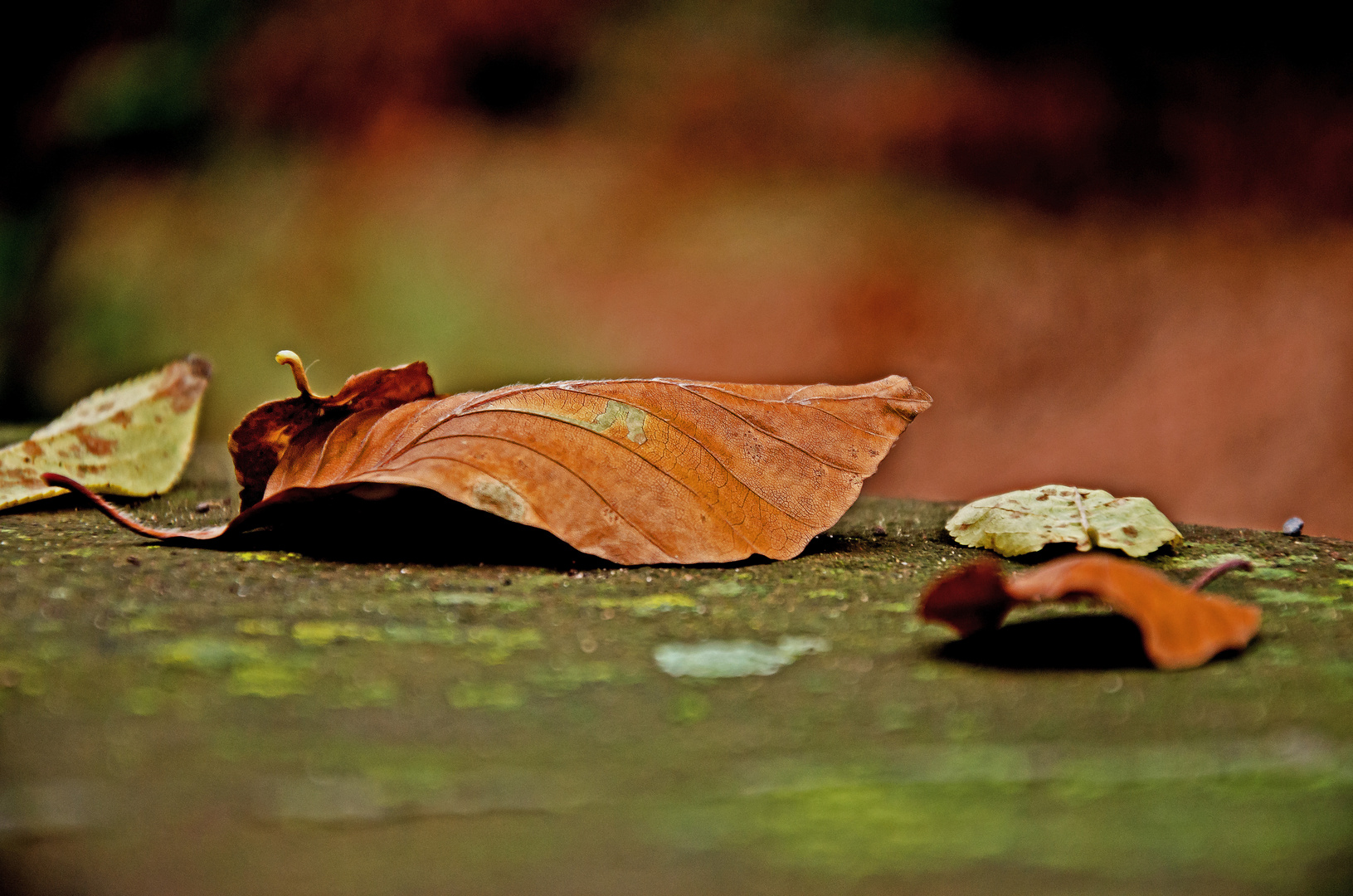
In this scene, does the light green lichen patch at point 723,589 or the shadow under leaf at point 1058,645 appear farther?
the light green lichen patch at point 723,589

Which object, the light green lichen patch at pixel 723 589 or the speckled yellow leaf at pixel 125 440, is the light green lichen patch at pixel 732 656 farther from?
the speckled yellow leaf at pixel 125 440

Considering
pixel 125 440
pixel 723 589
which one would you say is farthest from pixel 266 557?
pixel 125 440

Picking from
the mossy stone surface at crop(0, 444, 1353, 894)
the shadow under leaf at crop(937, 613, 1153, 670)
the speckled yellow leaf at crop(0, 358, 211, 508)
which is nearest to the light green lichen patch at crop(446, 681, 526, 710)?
the mossy stone surface at crop(0, 444, 1353, 894)

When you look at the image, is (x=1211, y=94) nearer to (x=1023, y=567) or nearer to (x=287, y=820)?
(x=1023, y=567)

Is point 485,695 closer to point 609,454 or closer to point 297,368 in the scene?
point 609,454

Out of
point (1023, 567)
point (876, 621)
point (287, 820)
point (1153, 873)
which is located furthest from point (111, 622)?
point (1023, 567)

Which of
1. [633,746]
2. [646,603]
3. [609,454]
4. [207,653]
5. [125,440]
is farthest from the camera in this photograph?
[125,440]

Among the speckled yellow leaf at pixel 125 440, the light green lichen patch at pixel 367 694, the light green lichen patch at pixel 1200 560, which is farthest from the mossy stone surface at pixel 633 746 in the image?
the speckled yellow leaf at pixel 125 440
